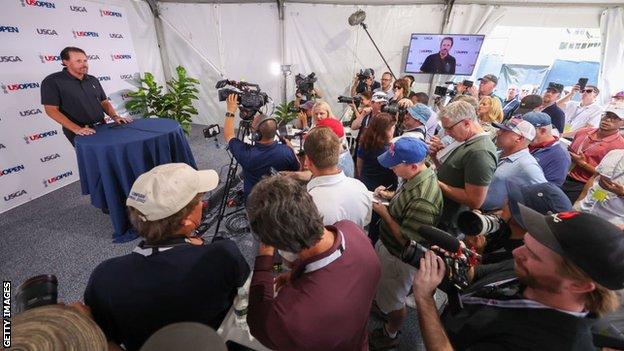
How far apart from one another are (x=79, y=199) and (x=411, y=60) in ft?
20.3

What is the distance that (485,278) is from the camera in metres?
1.24

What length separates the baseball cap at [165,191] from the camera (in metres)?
1.05

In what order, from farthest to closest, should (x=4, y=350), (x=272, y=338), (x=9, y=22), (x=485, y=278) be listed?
1. (x=9, y=22)
2. (x=485, y=278)
3. (x=272, y=338)
4. (x=4, y=350)

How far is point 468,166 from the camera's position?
1.89 meters

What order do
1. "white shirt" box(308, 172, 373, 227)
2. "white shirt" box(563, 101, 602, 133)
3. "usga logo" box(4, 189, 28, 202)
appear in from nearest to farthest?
"white shirt" box(308, 172, 373, 227) → "usga logo" box(4, 189, 28, 202) → "white shirt" box(563, 101, 602, 133)

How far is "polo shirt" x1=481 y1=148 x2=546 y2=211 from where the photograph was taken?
1.94 metres

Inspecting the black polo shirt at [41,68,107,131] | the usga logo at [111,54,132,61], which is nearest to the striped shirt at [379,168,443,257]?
the black polo shirt at [41,68,107,131]

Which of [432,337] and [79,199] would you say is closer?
[432,337]

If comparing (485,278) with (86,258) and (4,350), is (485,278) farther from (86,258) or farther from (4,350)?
(86,258)

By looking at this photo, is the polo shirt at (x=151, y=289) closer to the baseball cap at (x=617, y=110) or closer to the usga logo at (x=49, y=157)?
the baseball cap at (x=617, y=110)

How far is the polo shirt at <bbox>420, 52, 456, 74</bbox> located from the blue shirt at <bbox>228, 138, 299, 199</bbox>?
178 inches

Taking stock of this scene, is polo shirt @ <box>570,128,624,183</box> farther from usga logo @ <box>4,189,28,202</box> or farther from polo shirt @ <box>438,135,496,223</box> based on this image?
usga logo @ <box>4,189,28,202</box>

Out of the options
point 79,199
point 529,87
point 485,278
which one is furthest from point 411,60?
point 79,199

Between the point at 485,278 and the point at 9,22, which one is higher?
the point at 9,22
